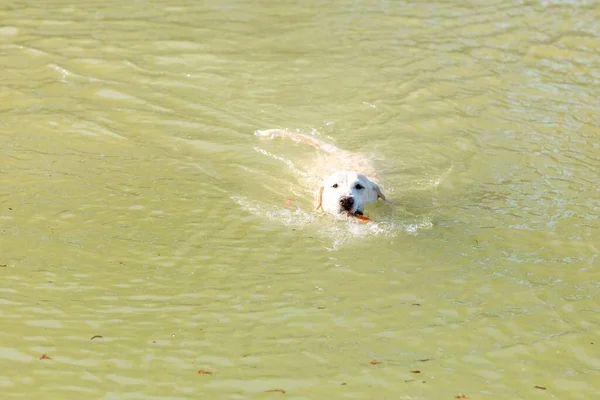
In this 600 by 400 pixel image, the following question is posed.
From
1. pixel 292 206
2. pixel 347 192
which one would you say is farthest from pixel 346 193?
pixel 292 206

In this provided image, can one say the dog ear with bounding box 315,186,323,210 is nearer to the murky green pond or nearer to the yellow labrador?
the yellow labrador

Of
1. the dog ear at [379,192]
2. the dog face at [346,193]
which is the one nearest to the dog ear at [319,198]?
the dog face at [346,193]

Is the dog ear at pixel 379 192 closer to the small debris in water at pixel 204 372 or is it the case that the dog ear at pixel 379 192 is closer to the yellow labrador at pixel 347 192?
the yellow labrador at pixel 347 192

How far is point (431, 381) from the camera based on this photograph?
21.9ft

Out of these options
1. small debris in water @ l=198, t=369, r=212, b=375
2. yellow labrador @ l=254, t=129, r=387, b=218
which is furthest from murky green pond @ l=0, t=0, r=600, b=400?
yellow labrador @ l=254, t=129, r=387, b=218

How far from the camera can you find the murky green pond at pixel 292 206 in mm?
6926

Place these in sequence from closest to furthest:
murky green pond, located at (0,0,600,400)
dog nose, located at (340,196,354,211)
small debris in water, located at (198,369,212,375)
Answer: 1. small debris in water, located at (198,369,212,375)
2. murky green pond, located at (0,0,600,400)
3. dog nose, located at (340,196,354,211)

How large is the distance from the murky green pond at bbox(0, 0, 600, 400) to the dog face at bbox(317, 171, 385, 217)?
16 centimetres

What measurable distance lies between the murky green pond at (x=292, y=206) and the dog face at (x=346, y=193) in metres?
0.16

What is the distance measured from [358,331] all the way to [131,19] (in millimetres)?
11083

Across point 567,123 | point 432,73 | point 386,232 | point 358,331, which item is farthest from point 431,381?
point 432,73

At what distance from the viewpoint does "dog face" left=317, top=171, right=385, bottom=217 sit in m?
9.58

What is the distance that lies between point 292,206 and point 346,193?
2.72 feet

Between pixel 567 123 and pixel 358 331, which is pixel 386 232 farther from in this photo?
pixel 567 123
